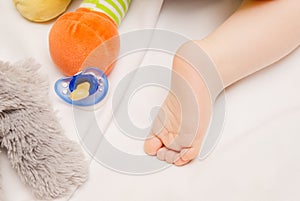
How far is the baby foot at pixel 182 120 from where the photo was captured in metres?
0.69

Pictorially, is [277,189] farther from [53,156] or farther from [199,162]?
[53,156]

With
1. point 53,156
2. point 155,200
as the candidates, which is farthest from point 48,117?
point 155,200

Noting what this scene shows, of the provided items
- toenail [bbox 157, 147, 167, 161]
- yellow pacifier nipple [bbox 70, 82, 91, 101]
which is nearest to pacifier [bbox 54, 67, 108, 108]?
yellow pacifier nipple [bbox 70, 82, 91, 101]

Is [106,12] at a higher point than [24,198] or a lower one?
higher

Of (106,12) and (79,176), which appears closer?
(79,176)

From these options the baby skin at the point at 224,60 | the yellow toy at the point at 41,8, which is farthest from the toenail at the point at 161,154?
the yellow toy at the point at 41,8

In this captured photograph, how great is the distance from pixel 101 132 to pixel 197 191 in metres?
0.16

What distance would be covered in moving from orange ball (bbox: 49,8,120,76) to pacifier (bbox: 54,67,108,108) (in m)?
0.01

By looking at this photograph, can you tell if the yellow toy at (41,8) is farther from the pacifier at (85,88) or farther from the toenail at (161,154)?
the toenail at (161,154)

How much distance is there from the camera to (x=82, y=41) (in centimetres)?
72

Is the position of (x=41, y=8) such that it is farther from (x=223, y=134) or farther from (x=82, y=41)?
(x=223, y=134)

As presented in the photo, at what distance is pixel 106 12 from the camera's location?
2.56 feet

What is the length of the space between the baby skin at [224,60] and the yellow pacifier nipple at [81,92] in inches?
4.4

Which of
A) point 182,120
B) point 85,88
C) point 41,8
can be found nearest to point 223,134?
point 182,120
